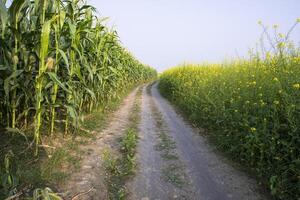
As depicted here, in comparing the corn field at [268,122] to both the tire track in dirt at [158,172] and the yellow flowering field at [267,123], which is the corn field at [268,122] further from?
the tire track in dirt at [158,172]

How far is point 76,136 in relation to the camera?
4.90 metres

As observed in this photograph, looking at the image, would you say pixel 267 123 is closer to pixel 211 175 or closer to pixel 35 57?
pixel 211 175

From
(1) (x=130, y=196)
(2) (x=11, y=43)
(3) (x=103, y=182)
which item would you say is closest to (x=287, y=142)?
(1) (x=130, y=196)

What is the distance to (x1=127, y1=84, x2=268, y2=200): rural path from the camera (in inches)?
124

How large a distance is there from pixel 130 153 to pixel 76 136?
126cm

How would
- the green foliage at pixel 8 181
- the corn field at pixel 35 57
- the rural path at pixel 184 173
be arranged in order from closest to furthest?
the green foliage at pixel 8 181, the rural path at pixel 184 173, the corn field at pixel 35 57

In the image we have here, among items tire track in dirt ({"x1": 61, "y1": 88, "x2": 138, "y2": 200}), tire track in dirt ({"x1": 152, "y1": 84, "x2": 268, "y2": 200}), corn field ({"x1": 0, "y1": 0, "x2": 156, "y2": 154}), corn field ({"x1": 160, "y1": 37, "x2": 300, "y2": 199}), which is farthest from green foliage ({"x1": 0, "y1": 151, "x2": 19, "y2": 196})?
corn field ({"x1": 160, "y1": 37, "x2": 300, "y2": 199})

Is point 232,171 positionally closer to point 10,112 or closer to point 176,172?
point 176,172

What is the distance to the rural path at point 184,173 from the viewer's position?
315cm

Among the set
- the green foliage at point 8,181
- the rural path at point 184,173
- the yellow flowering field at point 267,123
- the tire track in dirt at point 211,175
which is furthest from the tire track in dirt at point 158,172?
the green foliage at point 8,181

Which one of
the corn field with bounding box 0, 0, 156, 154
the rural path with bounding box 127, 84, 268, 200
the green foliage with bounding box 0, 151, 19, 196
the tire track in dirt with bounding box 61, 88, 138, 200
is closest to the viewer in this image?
the green foliage with bounding box 0, 151, 19, 196

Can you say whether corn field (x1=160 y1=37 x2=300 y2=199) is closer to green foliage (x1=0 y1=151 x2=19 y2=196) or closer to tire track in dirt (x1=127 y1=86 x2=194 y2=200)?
tire track in dirt (x1=127 y1=86 x2=194 y2=200)

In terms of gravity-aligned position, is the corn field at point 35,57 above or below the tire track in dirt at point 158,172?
above

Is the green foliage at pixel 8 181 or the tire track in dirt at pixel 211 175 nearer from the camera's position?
the green foliage at pixel 8 181
